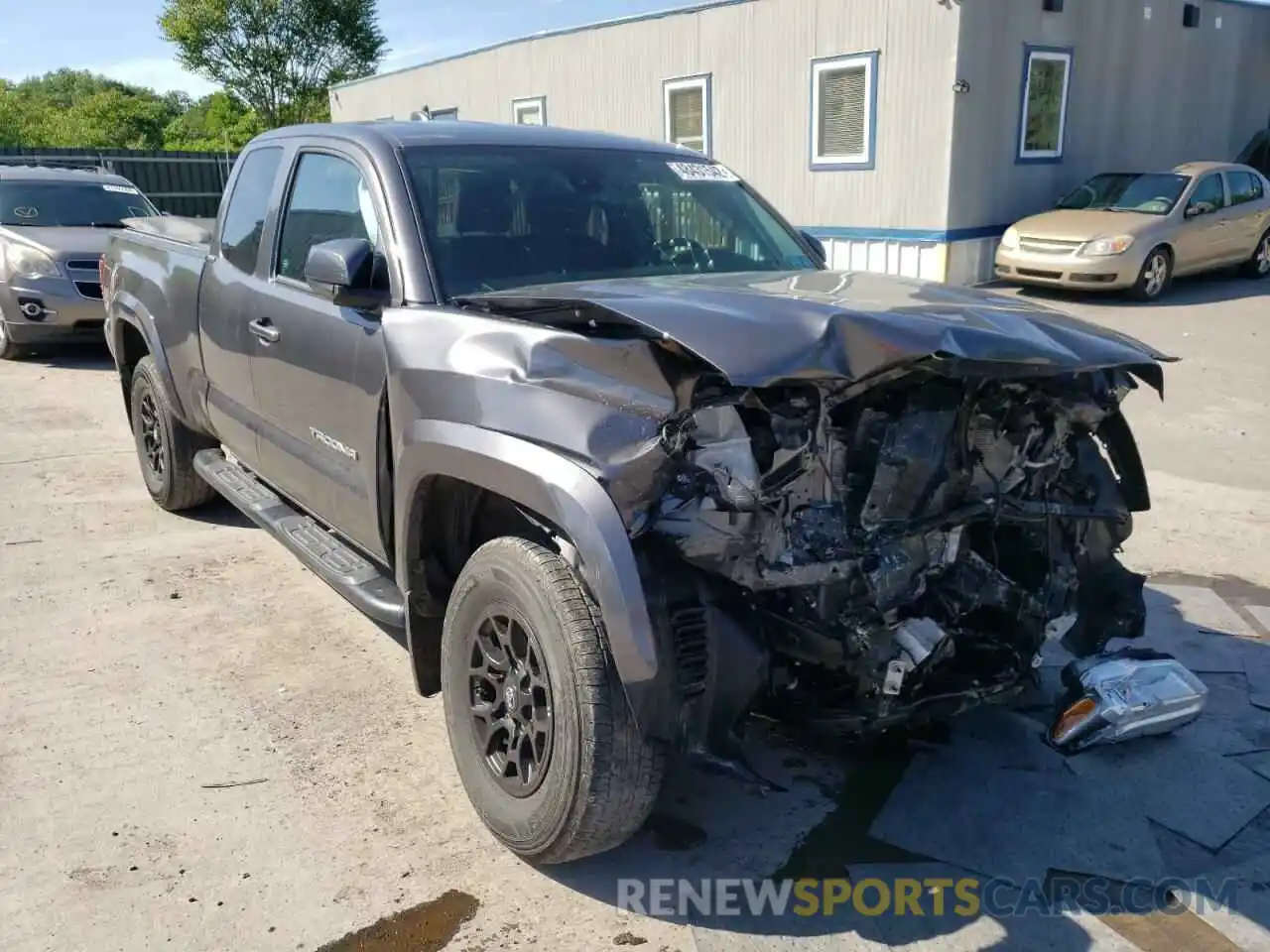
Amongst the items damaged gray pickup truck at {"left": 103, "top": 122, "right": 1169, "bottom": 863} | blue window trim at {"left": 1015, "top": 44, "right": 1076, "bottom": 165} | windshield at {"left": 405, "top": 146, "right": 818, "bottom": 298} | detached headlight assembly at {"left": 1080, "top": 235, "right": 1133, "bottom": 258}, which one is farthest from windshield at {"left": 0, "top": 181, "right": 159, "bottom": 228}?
blue window trim at {"left": 1015, "top": 44, "right": 1076, "bottom": 165}

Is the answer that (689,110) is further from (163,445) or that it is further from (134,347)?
(163,445)

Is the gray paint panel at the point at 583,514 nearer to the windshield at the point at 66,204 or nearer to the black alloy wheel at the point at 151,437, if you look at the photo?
the black alloy wheel at the point at 151,437

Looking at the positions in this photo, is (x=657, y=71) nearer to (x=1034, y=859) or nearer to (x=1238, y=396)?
(x=1238, y=396)

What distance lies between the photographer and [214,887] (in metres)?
2.96

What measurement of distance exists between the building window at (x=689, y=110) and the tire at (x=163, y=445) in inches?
472

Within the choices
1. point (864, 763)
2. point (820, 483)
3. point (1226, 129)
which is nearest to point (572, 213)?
point (820, 483)

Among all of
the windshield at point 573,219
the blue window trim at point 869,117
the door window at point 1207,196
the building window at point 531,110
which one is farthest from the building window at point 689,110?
the windshield at point 573,219

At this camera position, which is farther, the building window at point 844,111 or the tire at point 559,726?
the building window at point 844,111

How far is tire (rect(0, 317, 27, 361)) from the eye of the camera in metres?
11.1

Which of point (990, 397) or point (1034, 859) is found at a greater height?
point (990, 397)

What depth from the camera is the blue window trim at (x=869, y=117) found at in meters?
14.2

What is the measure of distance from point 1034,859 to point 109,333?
5.53 meters

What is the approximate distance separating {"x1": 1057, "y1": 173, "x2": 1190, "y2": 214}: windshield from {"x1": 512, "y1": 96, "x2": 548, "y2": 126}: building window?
921 centimetres
